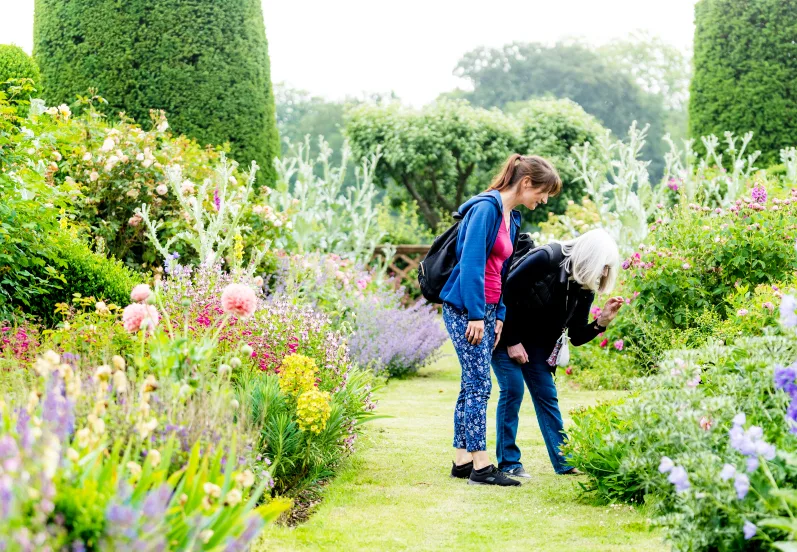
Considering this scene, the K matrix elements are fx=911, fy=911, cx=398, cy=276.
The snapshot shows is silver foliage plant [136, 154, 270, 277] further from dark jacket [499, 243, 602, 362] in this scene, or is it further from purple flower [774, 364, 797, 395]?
purple flower [774, 364, 797, 395]

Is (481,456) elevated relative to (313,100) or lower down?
lower down

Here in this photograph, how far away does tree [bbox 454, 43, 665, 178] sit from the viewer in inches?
1570

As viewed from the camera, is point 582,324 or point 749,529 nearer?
point 749,529

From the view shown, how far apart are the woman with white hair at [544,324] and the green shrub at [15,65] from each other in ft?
21.7

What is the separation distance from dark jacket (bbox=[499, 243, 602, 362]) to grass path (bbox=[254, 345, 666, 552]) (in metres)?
0.72

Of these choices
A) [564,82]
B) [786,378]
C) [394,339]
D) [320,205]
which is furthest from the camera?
[564,82]

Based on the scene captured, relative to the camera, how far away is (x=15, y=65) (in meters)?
9.27

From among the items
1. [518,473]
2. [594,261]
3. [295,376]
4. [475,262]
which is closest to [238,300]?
[295,376]

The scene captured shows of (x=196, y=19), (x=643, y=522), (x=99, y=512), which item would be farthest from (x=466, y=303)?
(x=196, y=19)

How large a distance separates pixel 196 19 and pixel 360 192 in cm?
323

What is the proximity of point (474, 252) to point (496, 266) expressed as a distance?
0.31m

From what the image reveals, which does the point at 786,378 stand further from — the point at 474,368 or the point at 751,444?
the point at 474,368

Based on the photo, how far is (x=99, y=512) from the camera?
2145 mm

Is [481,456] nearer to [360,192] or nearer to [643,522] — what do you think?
[643,522]
